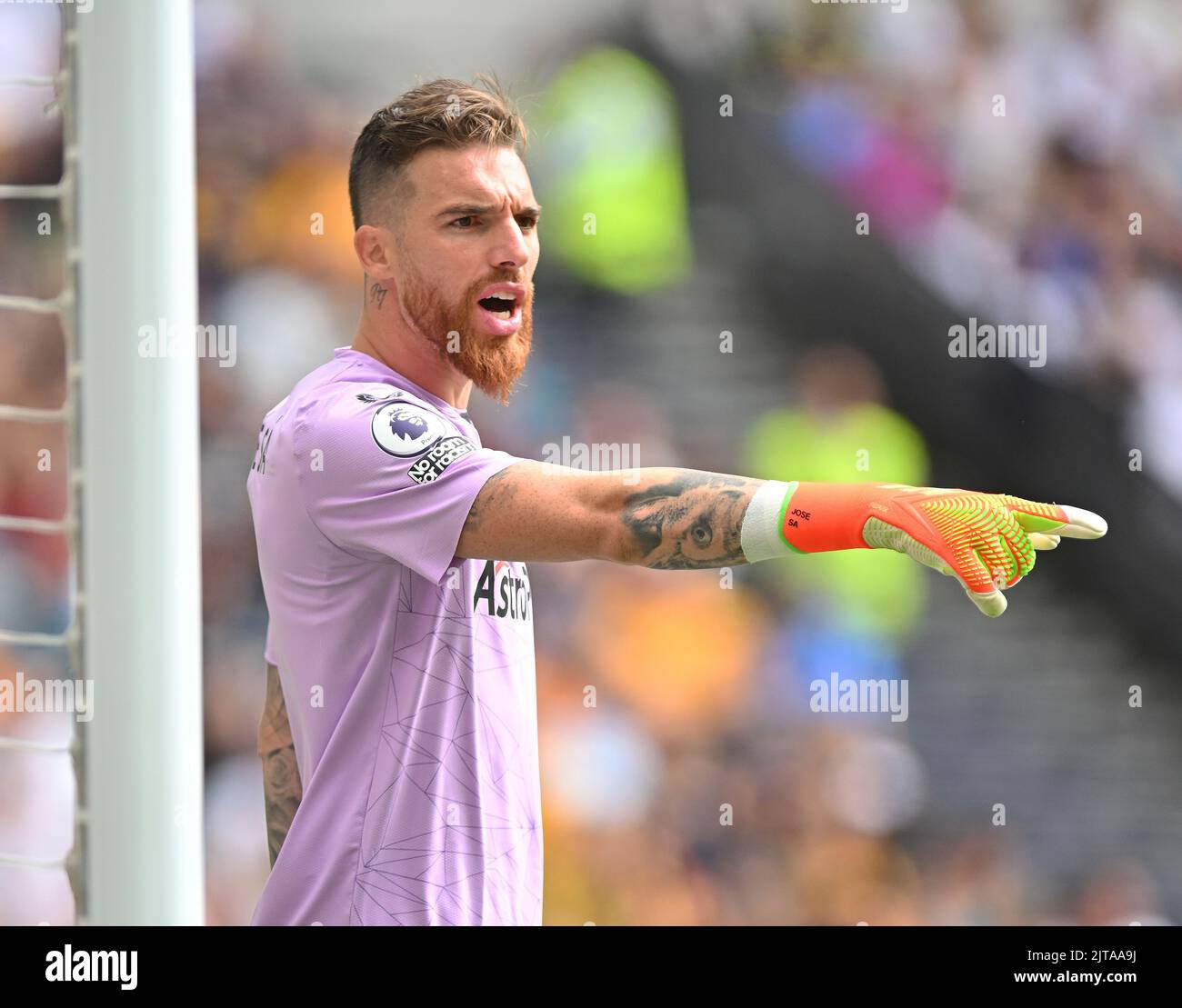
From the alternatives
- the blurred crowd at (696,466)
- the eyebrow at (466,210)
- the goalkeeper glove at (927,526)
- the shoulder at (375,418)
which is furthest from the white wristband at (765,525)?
the blurred crowd at (696,466)

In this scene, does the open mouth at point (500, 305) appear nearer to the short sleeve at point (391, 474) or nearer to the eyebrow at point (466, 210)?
the eyebrow at point (466, 210)

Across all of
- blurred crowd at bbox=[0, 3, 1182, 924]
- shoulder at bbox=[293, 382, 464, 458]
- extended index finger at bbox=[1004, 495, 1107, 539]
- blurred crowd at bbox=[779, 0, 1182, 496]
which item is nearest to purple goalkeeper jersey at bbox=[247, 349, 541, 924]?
shoulder at bbox=[293, 382, 464, 458]

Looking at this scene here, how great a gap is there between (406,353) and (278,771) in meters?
0.53

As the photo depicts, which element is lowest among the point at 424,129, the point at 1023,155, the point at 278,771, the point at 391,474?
the point at 278,771

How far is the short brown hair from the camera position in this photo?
187 centimetres

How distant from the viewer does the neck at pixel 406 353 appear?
6.10 ft

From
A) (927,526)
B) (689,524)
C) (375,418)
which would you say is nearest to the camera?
(927,526)

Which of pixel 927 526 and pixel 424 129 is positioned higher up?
pixel 424 129

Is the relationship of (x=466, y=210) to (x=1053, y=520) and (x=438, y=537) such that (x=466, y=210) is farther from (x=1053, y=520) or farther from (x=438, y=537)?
(x=1053, y=520)

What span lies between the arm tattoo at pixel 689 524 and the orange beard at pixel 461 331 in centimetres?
37

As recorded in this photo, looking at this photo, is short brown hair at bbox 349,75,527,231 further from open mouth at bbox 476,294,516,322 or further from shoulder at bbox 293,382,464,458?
shoulder at bbox 293,382,464,458

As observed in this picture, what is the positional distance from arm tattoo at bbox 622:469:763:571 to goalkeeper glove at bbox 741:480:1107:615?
2 centimetres

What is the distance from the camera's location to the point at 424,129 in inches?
73.9

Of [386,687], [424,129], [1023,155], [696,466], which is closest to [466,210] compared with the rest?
[424,129]
